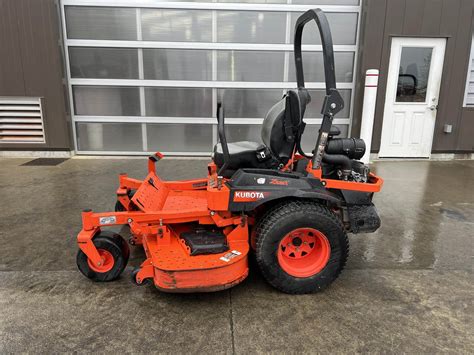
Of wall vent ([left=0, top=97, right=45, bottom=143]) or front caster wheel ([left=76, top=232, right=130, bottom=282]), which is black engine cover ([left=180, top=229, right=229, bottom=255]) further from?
wall vent ([left=0, top=97, right=45, bottom=143])

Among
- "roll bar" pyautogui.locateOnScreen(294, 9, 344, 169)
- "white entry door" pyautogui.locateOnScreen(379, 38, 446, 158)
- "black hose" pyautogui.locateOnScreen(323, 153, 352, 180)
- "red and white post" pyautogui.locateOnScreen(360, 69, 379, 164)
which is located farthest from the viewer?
"white entry door" pyautogui.locateOnScreen(379, 38, 446, 158)

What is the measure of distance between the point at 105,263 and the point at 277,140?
1646 mm

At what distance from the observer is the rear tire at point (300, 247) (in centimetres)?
262

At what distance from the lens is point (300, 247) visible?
9.14ft

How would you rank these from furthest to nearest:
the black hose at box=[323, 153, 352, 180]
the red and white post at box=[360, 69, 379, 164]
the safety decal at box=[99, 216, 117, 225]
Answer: the red and white post at box=[360, 69, 379, 164], the black hose at box=[323, 153, 352, 180], the safety decal at box=[99, 216, 117, 225]

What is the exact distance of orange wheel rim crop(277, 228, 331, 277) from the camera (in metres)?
2.73

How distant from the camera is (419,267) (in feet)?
10.5

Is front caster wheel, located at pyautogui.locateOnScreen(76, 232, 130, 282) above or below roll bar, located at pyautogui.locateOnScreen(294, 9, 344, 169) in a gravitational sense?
below

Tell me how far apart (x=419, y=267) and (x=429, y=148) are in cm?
513

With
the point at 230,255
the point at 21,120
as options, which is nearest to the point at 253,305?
the point at 230,255

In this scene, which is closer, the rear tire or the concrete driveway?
the concrete driveway

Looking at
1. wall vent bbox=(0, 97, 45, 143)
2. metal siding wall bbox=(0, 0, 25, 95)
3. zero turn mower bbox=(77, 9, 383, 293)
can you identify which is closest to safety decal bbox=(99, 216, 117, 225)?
zero turn mower bbox=(77, 9, 383, 293)

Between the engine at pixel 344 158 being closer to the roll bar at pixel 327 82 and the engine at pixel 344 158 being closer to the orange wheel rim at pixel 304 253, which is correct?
the roll bar at pixel 327 82

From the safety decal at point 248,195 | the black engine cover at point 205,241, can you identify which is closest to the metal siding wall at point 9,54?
the black engine cover at point 205,241
